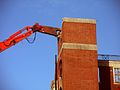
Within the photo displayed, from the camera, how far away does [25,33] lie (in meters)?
45.8

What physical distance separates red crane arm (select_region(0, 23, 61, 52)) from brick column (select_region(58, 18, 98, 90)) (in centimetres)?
522

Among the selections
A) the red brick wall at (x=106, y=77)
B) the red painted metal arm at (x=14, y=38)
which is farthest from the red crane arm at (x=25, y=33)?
the red brick wall at (x=106, y=77)

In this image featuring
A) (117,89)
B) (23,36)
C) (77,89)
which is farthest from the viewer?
(23,36)

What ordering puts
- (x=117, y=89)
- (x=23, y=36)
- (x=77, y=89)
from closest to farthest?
(x=77, y=89)
(x=117, y=89)
(x=23, y=36)

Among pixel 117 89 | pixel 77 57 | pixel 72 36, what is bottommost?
pixel 117 89

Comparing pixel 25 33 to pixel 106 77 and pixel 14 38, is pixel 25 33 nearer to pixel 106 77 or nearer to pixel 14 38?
Result: pixel 14 38

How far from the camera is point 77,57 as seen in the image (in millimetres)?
39219

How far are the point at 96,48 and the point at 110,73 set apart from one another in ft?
16.5

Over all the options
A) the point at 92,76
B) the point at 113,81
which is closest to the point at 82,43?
the point at 92,76

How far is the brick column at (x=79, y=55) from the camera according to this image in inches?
1507

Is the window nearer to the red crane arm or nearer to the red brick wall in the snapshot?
the red brick wall

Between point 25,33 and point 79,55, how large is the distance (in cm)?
1018

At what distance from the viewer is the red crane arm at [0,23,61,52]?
44.2 m

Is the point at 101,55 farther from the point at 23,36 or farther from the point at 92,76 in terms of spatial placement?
the point at 23,36
